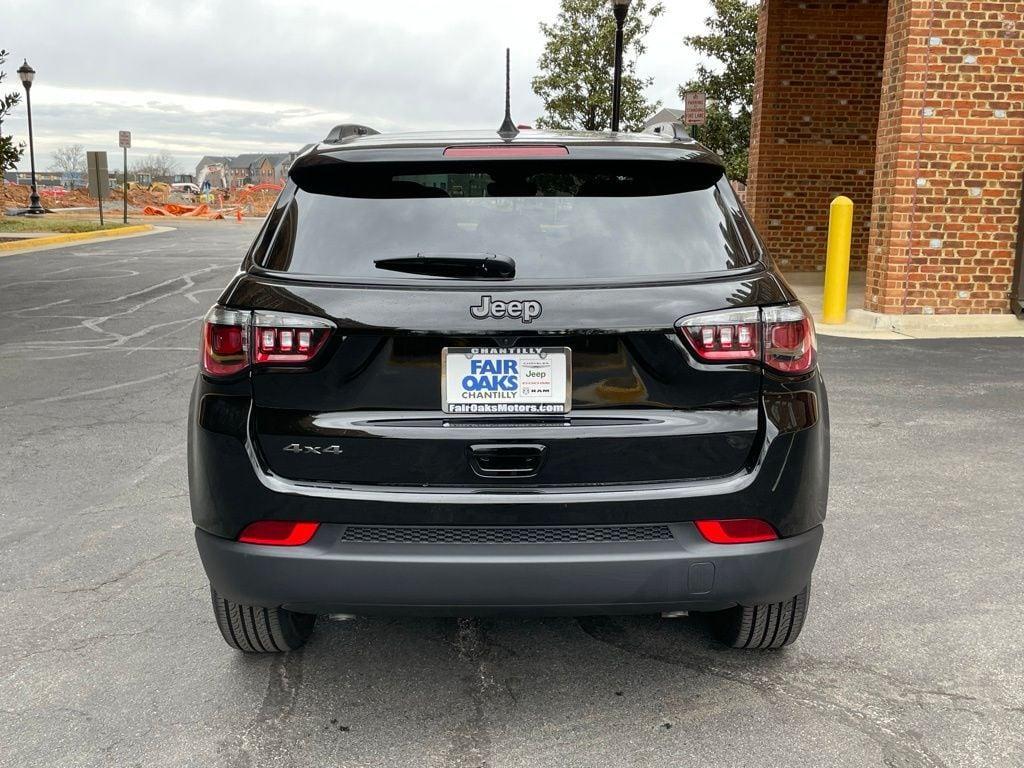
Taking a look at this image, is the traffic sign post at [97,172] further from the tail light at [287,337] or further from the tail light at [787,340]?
the tail light at [787,340]

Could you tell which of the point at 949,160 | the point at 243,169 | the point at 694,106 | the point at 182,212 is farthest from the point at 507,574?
the point at 243,169

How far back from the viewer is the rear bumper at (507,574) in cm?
266

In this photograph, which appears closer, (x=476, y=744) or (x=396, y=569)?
(x=396, y=569)

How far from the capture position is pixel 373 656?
11.2 feet

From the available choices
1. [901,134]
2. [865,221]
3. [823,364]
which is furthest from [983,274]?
[865,221]

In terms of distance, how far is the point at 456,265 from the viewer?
109 inches

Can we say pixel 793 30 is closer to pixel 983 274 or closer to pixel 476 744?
pixel 983 274

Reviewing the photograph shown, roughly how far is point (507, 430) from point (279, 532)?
68 centimetres

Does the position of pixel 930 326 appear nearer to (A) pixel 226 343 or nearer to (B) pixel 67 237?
(A) pixel 226 343

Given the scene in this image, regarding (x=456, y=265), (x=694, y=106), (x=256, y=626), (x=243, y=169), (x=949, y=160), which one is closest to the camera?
(x=456, y=265)

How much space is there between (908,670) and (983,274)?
9320 millimetres

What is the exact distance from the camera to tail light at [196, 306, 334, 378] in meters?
2.70

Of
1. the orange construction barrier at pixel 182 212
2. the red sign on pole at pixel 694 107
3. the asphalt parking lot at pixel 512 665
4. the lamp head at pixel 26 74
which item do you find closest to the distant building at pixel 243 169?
the orange construction barrier at pixel 182 212

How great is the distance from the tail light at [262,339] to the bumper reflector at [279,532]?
0.42 metres
